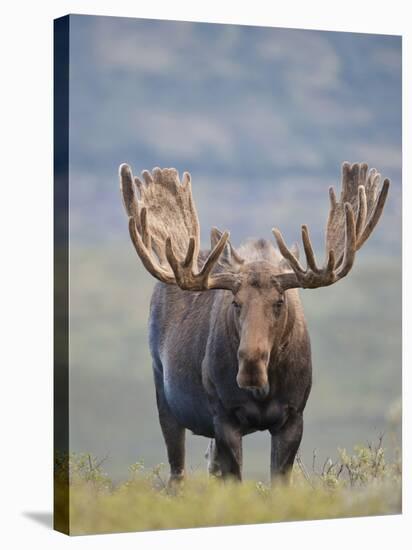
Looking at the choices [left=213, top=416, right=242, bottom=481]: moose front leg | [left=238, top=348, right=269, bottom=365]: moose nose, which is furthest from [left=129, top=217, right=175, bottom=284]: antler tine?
[left=213, top=416, right=242, bottom=481]: moose front leg

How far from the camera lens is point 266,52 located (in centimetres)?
1322

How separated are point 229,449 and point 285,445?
0.46 meters

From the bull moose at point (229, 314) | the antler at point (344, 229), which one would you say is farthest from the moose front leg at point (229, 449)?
the antler at point (344, 229)

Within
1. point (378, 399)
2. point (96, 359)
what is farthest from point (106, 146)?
point (378, 399)

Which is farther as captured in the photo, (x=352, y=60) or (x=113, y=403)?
(x=352, y=60)

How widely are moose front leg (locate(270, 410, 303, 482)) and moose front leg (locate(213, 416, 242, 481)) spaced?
0.30 m

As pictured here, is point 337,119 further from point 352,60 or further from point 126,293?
point 126,293

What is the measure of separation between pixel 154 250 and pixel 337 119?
185 cm

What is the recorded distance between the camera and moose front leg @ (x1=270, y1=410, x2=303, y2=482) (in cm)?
1287

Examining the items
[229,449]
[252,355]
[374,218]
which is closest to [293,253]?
[374,218]

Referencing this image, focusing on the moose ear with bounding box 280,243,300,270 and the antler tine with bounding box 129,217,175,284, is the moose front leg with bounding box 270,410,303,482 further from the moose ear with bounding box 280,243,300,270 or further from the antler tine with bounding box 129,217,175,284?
the antler tine with bounding box 129,217,175,284

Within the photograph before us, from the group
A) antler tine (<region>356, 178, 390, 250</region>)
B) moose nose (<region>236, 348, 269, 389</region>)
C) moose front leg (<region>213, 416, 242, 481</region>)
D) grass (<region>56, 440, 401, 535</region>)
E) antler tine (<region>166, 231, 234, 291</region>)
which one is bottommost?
grass (<region>56, 440, 401, 535</region>)

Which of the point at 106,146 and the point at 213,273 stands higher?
the point at 106,146

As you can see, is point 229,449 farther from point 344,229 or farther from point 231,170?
point 231,170
